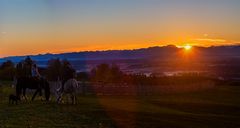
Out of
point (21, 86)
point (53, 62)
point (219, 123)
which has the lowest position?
point (219, 123)

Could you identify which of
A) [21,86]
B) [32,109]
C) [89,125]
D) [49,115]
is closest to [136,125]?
[89,125]

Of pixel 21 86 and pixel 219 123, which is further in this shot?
pixel 21 86

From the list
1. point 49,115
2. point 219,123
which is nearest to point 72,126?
point 49,115

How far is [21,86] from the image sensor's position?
30.7 metres

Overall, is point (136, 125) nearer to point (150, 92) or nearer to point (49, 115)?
point (49, 115)

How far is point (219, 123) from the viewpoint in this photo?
90.3 feet

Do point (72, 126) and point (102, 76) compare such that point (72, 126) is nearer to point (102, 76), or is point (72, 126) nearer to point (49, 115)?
point (49, 115)

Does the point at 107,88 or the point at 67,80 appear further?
the point at 107,88

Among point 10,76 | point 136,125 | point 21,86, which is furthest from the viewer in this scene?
point 10,76

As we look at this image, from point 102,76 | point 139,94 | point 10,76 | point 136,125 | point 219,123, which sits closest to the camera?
point 136,125

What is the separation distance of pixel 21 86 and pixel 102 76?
68485 millimetres

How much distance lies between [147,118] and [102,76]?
74051mm

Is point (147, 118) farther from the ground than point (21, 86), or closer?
closer

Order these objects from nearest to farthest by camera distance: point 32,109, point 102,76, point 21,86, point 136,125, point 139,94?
point 136,125 → point 32,109 → point 21,86 → point 139,94 → point 102,76
